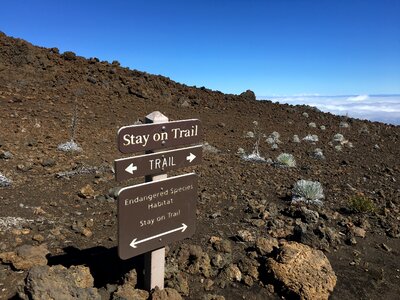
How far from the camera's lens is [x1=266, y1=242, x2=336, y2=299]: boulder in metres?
3.98

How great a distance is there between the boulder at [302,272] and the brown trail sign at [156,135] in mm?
1660

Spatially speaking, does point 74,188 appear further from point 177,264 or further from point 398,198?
point 398,198

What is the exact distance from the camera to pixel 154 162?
10.8 ft

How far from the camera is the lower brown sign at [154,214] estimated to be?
3.23 metres

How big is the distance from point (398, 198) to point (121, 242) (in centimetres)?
665

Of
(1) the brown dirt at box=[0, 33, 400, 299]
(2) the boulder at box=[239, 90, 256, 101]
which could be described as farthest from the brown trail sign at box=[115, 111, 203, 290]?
(2) the boulder at box=[239, 90, 256, 101]

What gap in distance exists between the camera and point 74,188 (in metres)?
6.48

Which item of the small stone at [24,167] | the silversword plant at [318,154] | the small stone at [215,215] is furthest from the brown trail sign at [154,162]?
the silversword plant at [318,154]

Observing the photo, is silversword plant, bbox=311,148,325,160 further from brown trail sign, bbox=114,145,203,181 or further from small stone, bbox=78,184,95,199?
brown trail sign, bbox=114,145,203,181

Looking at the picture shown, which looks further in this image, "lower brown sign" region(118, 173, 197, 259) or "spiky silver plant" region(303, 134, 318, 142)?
"spiky silver plant" region(303, 134, 318, 142)

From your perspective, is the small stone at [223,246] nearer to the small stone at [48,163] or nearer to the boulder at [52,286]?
the boulder at [52,286]

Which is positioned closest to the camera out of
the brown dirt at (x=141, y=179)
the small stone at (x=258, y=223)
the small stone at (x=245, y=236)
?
the brown dirt at (x=141, y=179)

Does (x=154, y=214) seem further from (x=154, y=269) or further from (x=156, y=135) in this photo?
(x=156, y=135)

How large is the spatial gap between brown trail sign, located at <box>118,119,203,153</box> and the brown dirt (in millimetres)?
1579
